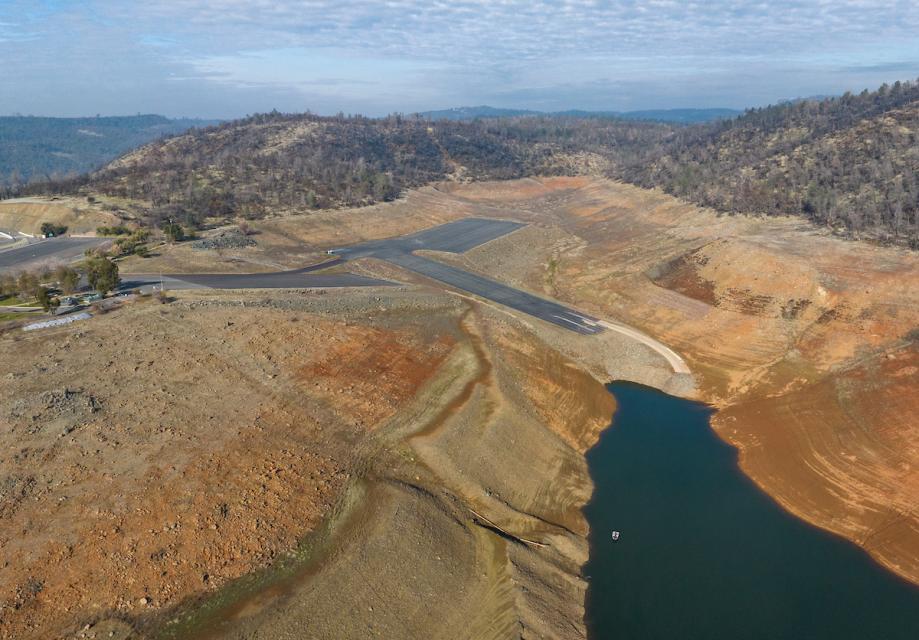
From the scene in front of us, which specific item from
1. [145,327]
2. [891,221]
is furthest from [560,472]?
[891,221]

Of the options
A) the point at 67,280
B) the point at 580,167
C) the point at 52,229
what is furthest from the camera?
the point at 580,167

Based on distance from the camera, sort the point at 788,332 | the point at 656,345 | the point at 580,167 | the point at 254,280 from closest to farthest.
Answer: the point at 788,332 < the point at 656,345 < the point at 254,280 < the point at 580,167

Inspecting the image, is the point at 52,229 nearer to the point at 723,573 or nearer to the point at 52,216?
the point at 52,216

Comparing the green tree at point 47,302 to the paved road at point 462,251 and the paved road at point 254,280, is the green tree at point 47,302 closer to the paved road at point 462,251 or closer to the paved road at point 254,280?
the paved road at point 254,280

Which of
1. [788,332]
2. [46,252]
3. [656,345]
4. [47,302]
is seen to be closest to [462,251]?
[656,345]

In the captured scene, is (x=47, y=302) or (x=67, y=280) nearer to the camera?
(x=47, y=302)

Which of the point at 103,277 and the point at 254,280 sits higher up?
the point at 103,277
